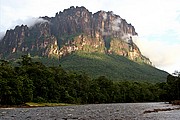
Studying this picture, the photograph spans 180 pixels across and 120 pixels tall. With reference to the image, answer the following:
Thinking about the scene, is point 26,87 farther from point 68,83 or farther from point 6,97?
point 68,83

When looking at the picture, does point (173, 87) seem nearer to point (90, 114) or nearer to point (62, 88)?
point (62, 88)

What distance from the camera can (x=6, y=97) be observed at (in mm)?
96750

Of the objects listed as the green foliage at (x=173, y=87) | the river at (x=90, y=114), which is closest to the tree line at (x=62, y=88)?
the green foliage at (x=173, y=87)

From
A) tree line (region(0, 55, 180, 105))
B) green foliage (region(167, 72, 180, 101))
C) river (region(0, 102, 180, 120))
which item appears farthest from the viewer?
green foliage (region(167, 72, 180, 101))

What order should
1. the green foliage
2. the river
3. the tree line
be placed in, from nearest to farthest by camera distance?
the river → the tree line → the green foliage

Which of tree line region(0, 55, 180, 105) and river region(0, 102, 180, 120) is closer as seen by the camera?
river region(0, 102, 180, 120)

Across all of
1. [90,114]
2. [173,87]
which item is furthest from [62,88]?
[90,114]

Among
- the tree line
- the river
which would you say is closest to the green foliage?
the tree line

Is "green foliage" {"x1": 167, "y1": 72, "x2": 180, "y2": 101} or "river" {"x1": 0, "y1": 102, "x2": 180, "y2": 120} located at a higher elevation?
"green foliage" {"x1": 167, "y1": 72, "x2": 180, "y2": 101}

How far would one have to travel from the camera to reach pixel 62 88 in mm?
123000

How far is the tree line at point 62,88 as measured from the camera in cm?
9969

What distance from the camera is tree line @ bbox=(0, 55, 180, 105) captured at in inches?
3925

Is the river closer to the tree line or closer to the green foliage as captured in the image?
the tree line

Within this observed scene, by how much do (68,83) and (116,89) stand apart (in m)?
28.3
